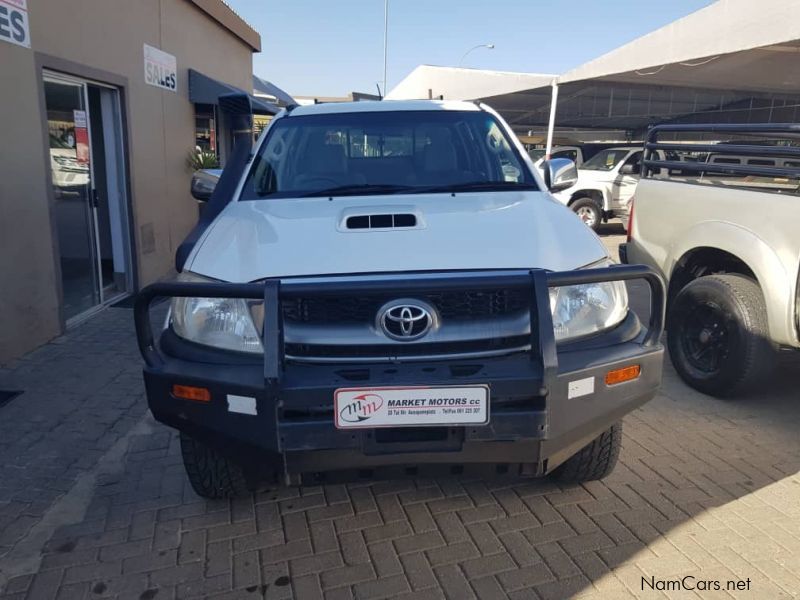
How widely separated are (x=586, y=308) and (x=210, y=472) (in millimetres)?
1783

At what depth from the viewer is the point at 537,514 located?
9.83ft

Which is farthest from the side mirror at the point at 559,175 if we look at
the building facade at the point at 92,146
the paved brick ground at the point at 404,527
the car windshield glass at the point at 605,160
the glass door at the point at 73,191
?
the car windshield glass at the point at 605,160

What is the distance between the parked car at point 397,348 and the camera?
2264 millimetres

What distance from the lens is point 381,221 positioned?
2865mm

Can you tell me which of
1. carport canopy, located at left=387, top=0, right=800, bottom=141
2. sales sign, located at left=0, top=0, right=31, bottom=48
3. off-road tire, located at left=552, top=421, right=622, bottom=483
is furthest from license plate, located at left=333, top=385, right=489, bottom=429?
carport canopy, located at left=387, top=0, right=800, bottom=141

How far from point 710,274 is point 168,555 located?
3926 millimetres

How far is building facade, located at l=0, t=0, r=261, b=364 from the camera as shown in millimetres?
5152

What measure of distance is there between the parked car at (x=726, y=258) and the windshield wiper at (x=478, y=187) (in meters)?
1.34

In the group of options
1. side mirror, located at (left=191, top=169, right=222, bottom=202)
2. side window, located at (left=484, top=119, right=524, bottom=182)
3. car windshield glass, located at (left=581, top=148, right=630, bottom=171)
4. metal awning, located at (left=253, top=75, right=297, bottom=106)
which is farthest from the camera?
metal awning, located at (left=253, top=75, right=297, bottom=106)

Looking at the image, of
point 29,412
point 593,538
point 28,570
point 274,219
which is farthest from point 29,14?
point 593,538

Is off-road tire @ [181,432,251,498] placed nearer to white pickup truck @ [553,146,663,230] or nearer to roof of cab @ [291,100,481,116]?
roof of cab @ [291,100,481,116]

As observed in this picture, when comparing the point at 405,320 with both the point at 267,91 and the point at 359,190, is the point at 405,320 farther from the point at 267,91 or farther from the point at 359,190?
the point at 267,91

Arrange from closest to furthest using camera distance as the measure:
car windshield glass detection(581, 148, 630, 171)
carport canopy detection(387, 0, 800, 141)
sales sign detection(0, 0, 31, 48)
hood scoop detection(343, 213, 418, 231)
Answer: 1. hood scoop detection(343, 213, 418, 231)
2. sales sign detection(0, 0, 31, 48)
3. carport canopy detection(387, 0, 800, 141)
4. car windshield glass detection(581, 148, 630, 171)

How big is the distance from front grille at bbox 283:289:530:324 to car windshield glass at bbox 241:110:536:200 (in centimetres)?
111
